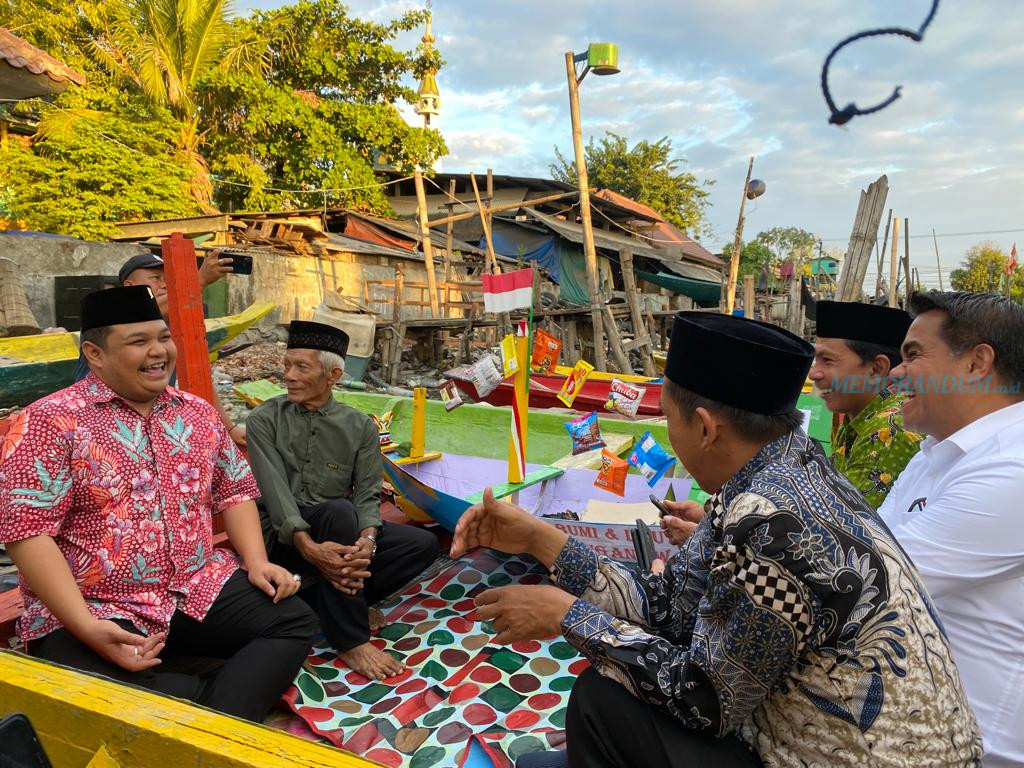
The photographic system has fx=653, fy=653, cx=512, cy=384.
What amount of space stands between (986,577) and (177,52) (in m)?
19.0

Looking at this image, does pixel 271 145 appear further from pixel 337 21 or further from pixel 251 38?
pixel 337 21

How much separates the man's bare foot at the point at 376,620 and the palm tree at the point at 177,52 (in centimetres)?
1582

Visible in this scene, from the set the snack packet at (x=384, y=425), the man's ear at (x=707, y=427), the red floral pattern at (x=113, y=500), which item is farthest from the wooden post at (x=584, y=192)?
the man's ear at (x=707, y=427)

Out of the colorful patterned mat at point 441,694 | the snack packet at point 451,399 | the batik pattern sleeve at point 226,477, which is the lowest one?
the colorful patterned mat at point 441,694

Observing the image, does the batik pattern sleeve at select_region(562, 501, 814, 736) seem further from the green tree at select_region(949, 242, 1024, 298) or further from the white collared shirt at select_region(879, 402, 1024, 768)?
the green tree at select_region(949, 242, 1024, 298)

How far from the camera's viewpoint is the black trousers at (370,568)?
2.94 m

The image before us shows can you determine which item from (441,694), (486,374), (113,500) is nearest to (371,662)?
(441,694)

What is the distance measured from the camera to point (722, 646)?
1.21m

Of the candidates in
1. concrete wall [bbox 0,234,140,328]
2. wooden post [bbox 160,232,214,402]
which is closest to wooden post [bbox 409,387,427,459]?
wooden post [bbox 160,232,214,402]

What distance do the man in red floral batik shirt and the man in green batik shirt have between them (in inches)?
92.0

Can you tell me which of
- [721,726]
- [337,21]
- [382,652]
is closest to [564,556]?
[721,726]

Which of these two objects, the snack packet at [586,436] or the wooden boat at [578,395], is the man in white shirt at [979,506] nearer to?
the snack packet at [586,436]

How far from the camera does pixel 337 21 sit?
735 inches

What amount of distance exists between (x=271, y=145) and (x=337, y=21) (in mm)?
4234
